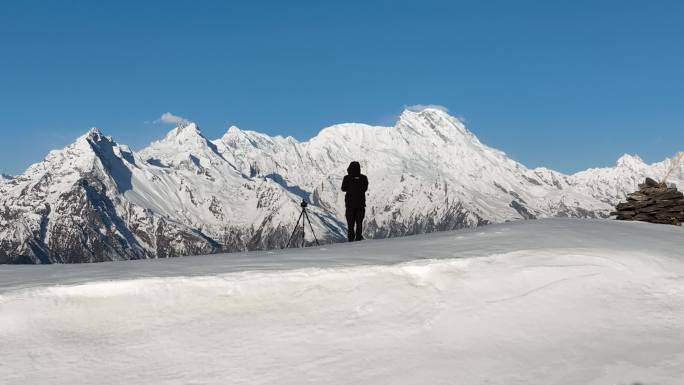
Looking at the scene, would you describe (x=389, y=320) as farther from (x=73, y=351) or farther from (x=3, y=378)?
(x=3, y=378)

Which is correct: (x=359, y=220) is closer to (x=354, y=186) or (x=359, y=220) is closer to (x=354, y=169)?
(x=354, y=186)

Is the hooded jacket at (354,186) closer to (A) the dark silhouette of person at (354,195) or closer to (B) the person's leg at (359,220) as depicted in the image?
(A) the dark silhouette of person at (354,195)

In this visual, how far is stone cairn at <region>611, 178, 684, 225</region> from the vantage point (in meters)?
20.7

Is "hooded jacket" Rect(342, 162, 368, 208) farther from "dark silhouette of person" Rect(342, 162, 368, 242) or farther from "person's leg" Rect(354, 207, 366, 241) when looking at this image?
"person's leg" Rect(354, 207, 366, 241)

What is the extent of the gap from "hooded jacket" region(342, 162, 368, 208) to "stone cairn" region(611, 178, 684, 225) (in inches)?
399

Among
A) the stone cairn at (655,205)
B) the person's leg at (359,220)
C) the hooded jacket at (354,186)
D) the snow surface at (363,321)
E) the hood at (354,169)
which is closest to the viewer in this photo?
the snow surface at (363,321)

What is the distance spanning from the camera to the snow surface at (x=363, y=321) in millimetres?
7039

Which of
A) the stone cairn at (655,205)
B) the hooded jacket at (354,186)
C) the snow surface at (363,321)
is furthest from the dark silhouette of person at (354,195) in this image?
the stone cairn at (655,205)

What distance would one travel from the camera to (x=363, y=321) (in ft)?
26.7

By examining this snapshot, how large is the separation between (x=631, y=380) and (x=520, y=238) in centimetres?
490

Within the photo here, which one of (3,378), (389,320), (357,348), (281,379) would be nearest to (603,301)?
(389,320)

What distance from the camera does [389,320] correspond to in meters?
8.15

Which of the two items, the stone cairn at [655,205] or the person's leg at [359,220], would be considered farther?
the stone cairn at [655,205]

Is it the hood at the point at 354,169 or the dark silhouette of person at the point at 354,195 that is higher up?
the hood at the point at 354,169
